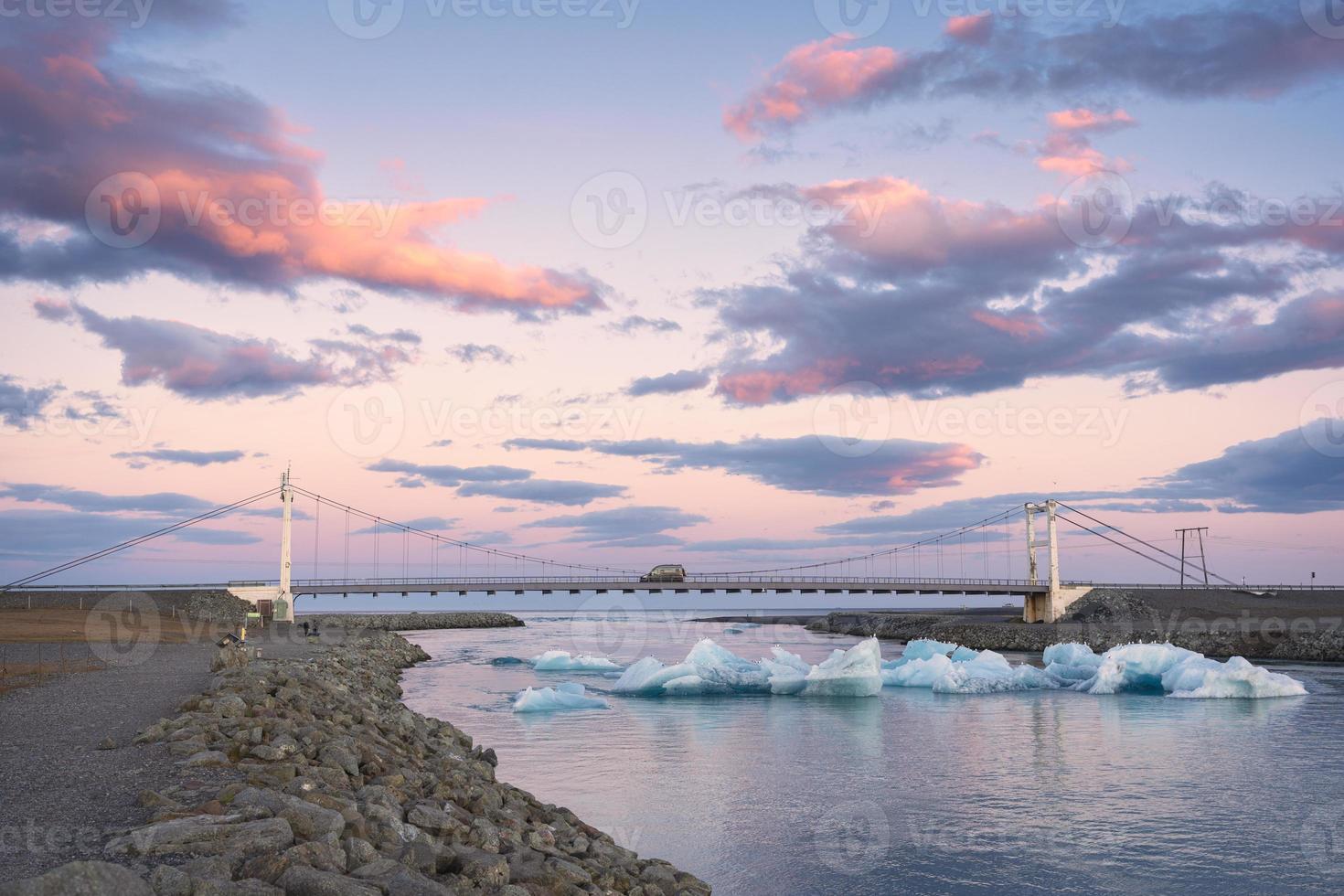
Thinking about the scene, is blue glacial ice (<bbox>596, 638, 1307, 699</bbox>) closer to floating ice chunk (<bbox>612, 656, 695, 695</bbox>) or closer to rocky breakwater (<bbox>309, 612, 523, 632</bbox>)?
floating ice chunk (<bbox>612, 656, 695, 695</bbox>)

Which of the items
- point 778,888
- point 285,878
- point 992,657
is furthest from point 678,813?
point 992,657

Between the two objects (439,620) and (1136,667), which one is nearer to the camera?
(1136,667)

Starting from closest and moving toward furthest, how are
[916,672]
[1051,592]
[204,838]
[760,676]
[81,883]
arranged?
[81,883], [204,838], [760,676], [916,672], [1051,592]

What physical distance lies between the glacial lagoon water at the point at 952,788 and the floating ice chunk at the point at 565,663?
587 inches

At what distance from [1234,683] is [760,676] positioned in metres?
19.3

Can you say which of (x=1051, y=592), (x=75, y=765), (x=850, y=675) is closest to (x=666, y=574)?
(x=1051, y=592)

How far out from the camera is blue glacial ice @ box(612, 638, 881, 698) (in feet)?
128

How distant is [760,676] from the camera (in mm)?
41562

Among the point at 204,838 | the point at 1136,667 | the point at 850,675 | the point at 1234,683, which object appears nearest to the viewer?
the point at 204,838

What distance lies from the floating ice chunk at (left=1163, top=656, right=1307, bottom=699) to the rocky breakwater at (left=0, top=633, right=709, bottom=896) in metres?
33.6

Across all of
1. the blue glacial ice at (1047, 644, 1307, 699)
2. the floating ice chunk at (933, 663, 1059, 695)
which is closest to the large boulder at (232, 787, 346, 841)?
the floating ice chunk at (933, 663, 1059, 695)

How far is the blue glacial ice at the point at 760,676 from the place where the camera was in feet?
128

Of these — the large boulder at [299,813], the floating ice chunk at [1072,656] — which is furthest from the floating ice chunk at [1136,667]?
the large boulder at [299,813]

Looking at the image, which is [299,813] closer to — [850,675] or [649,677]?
[649,677]
